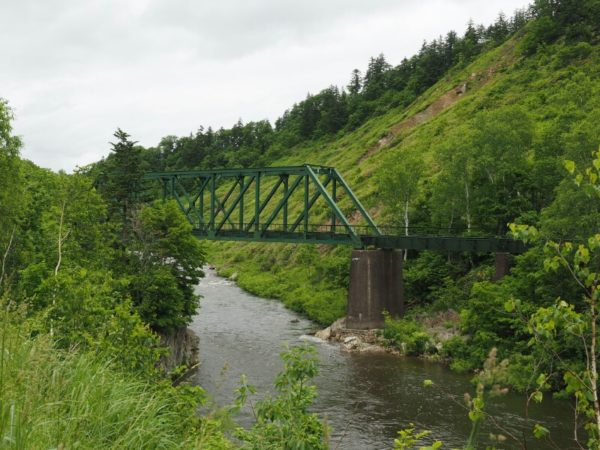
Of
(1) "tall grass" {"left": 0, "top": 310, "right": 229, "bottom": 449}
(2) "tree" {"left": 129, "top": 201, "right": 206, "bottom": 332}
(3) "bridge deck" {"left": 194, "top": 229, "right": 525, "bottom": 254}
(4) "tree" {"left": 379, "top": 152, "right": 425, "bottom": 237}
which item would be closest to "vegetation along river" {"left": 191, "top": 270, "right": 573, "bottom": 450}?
(2) "tree" {"left": 129, "top": 201, "right": 206, "bottom": 332}

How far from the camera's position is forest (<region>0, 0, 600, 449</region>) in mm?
5315

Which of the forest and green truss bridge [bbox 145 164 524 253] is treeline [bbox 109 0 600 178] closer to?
the forest

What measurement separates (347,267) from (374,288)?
9.37 meters

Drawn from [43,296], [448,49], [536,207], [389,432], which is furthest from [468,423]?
[448,49]

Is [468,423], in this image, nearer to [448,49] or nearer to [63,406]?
[63,406]

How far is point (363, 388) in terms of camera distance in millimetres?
25938

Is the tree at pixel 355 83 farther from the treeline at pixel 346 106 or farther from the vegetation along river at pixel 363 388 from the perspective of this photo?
the vegetation along river at pixel 363 388

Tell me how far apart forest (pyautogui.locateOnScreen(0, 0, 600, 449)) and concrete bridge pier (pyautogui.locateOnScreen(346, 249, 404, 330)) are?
1.73 m

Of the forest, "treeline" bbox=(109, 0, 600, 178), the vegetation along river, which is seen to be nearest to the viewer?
the forest

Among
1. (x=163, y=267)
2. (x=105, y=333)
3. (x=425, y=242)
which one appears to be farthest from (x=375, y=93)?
(x=105, y=333)

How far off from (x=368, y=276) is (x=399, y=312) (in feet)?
10.4

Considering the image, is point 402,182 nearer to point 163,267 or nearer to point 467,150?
point 467,150

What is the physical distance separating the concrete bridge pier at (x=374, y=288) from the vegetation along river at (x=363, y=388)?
3665 millimetres

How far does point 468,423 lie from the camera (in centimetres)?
2109
